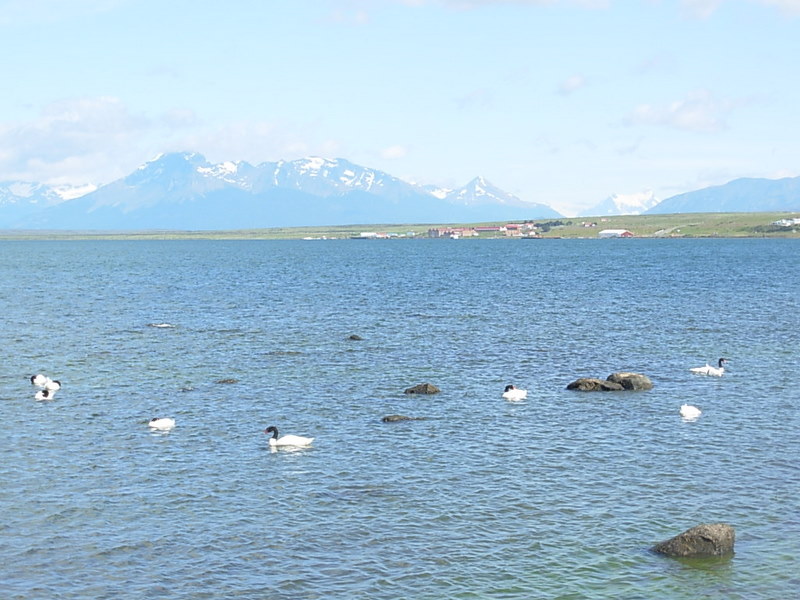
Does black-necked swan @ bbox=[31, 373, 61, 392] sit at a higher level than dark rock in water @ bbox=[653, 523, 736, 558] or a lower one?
higher

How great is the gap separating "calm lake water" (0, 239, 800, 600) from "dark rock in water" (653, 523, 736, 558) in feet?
1.57

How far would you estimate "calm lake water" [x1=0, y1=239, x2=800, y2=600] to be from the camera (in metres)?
26.2

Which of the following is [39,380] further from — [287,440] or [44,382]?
[287,440]

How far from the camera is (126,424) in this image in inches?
1709

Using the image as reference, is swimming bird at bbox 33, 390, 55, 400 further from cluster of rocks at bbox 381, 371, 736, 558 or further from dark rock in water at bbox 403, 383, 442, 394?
cluster of rocks at bbox 381, 371, 736, 558

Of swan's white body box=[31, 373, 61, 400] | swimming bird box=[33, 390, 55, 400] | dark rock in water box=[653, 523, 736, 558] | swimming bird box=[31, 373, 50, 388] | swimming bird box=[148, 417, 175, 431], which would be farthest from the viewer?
swimming bird box=[31, 373, 50, 388]

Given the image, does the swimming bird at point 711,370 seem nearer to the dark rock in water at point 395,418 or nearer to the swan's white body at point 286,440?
the dark rock in water at point 395,418

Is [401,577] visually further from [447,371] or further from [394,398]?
[447,371]

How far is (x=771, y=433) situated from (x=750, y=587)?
56.6 ft

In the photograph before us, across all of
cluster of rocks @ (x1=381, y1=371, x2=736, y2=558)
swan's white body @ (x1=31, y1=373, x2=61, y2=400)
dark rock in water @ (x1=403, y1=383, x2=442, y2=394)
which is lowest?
cluster of rocks @ (x1=381, y1=371, x2=736, y2=558)

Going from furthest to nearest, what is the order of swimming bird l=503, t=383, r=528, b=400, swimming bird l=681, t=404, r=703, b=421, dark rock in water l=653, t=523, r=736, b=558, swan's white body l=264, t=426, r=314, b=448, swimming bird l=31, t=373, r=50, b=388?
swimming bird l=31, t=373, r=50, b=388 → swimming bird l=503, t=383, r=528, b=400 → swimming bird l=681, t=404, r=703, b=421 → swan's white body l=264, t=426, r=314, b=448 → dark rock in water l=653, t=523, r=736, b=558

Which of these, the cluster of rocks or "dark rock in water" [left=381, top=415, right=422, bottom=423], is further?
"dark rock in water" [left=381, top=415, right=422, bottom=423]

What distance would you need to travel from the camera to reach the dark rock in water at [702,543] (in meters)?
27.0

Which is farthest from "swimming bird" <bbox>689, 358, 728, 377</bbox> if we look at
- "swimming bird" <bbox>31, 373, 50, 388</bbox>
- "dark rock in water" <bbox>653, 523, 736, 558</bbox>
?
"swimming bird" <bbox>31, 373, 50, 388</bbox>
